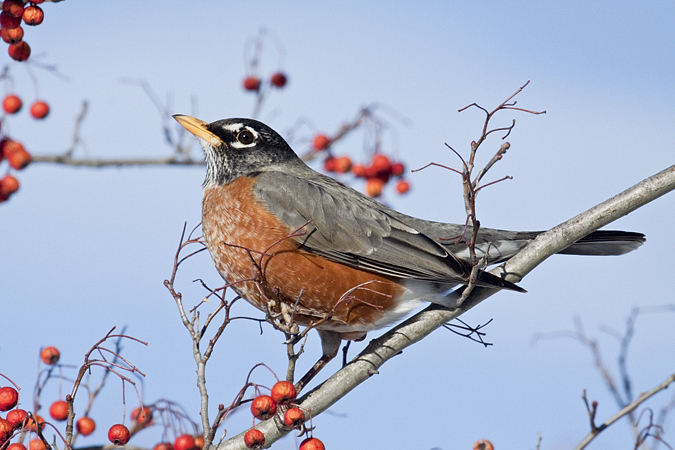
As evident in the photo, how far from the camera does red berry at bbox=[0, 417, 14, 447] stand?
2.96 m

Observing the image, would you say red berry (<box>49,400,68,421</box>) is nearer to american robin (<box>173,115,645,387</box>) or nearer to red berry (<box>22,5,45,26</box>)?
american robin (<box>173,115,645,387</box>)

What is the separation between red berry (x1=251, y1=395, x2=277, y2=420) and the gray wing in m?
1.30

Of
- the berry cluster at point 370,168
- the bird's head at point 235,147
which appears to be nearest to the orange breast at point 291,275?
the bird's head at point 235,147

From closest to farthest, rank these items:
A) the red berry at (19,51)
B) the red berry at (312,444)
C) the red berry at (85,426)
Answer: the red berry at (312,444) < the red berry at (19,51) < the red berry at (85,426)

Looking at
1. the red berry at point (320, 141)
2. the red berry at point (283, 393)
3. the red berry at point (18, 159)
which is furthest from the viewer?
the red berry at point (320, 141)

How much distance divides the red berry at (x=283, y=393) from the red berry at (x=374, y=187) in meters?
3.38

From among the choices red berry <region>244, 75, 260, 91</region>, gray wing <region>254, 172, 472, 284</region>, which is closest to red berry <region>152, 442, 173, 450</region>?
gray wing <region>254, 172, 472, 284</region>

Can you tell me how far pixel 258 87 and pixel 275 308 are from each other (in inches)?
121

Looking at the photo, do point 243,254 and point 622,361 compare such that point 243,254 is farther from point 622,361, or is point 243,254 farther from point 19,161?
point 622,361

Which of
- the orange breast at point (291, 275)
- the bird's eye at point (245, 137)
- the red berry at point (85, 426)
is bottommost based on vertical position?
the red berry at point (85, 426)

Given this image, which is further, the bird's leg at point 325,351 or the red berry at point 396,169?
the red berry at point 396,169

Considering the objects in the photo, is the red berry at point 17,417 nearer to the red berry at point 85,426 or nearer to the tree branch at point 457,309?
the tree branch at point 457,309

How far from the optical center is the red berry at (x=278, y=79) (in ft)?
22.4

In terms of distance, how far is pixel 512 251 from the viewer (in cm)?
490
